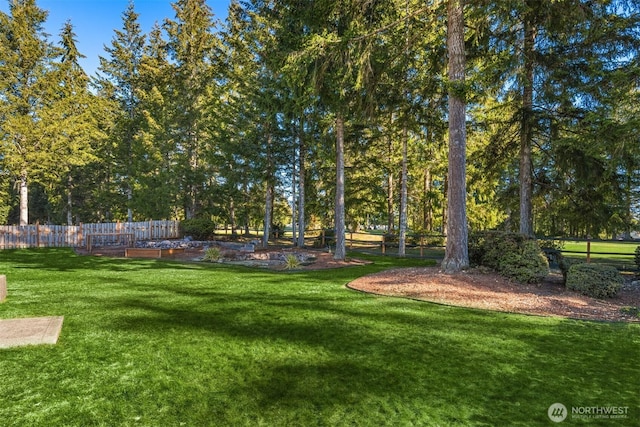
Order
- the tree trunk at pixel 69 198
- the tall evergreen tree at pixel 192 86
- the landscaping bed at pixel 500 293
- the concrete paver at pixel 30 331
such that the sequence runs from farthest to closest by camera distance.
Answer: the tree trunk at pixel 69 198
the tall evergreen tree at pixel 192 86
the landscaping bed at pixel 500 293
the concrete paver at pixel 30 331

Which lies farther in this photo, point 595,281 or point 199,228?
point 199,228

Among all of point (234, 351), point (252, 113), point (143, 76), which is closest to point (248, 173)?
point (252, 113)

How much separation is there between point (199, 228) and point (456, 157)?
698 inches

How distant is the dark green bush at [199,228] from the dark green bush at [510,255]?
17228 millimetres

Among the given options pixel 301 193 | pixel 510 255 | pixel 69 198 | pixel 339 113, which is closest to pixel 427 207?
pixel 301 193

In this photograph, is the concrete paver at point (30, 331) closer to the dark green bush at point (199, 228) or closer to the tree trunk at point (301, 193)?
the tree trunk at point (301, 193)

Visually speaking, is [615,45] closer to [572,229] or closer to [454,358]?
[572,229]

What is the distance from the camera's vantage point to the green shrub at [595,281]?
7.06 metres

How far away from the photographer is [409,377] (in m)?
3.21

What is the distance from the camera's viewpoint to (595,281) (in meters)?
7.17

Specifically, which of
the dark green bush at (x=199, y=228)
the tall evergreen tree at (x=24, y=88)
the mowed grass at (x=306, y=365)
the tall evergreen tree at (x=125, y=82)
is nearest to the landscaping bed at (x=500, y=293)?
Result: the mowed grass at (x=306, y=365)

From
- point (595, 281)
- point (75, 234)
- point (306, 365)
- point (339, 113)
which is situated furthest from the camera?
point (75, 234)

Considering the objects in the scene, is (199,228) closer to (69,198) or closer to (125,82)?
(125,82)

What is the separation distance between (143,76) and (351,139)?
22884 millimetres
